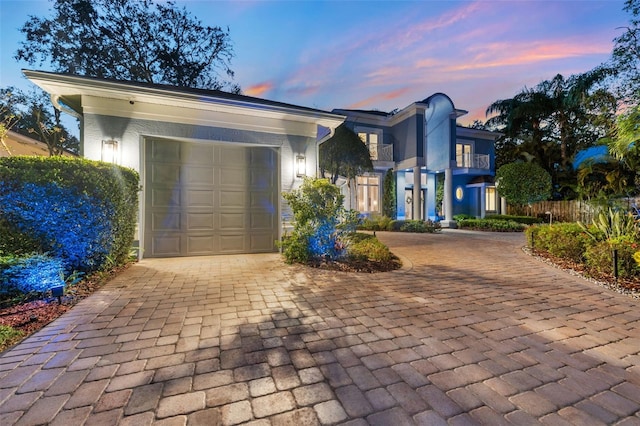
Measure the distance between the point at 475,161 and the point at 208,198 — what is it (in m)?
17.1

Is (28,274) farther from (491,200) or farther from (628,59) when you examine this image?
(628,59)

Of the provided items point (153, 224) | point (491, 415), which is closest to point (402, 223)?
point (153, 224)

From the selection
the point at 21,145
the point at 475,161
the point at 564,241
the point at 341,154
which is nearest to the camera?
the point at 564,241

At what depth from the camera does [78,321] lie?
2.94 m

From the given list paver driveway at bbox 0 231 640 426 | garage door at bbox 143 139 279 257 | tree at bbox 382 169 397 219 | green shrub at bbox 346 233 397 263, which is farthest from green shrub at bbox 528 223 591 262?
tree at bbox 382 169 397 219

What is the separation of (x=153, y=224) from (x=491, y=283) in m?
7.00

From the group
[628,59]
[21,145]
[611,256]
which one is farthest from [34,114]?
[628,59]

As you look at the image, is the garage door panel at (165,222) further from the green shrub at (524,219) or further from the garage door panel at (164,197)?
the green shrub at (524,219)

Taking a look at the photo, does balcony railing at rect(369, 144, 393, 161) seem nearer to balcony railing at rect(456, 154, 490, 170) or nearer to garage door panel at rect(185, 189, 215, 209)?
balcony railing at rect(456, 154, 490, 170)

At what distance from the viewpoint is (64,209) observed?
413 centimetres

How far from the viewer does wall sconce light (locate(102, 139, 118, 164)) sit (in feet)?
19.1

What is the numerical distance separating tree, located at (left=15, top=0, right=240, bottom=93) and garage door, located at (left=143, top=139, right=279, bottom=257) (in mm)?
12157

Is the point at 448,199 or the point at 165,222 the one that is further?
the point at 448,199

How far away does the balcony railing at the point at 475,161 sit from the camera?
17703mm
